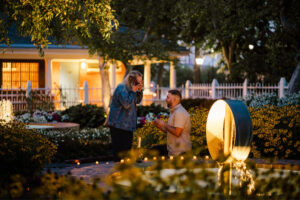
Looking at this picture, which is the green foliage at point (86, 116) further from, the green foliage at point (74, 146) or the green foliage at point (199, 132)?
the green foliage at point (199, 132)

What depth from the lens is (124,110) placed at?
7727 mm

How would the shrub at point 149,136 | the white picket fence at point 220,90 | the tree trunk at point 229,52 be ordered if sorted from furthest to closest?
the tree trunk at point 229,52, the white picket fence at point 220,90, the shrub at point 149,136

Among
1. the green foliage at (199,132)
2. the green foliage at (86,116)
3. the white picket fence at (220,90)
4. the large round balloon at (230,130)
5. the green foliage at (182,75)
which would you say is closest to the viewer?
the large round balloon at (230,130)

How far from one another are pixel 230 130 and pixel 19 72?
64.8 feet

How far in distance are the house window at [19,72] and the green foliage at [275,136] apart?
55.0 ft

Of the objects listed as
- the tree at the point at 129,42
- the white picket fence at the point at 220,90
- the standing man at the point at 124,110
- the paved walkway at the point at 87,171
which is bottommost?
the paved walkway at the point at 87,171

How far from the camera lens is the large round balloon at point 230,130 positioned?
584cm

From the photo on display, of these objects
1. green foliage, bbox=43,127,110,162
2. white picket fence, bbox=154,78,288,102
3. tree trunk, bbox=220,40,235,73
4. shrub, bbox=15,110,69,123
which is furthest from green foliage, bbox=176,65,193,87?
green foliage, bbox=43,127,110,162

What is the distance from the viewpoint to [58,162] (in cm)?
1002

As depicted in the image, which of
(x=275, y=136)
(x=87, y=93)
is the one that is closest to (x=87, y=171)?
(x=275, y=136)

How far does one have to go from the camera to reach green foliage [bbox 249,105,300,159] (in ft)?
31.3

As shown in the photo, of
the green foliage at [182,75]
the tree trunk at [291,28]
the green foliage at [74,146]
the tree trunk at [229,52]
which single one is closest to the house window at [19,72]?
the tree trunk at [229,52]

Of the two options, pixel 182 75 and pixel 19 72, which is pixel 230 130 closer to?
pixel 19 72

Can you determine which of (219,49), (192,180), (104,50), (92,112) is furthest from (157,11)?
(192,180)
